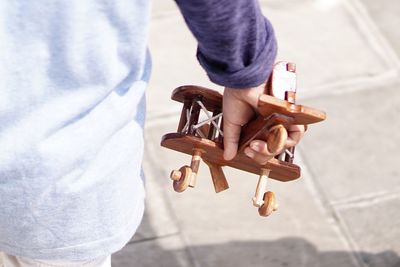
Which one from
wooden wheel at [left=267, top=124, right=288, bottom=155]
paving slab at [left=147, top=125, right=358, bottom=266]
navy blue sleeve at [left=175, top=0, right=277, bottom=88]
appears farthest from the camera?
paving slab at [left=147, top=125, right=358, bottom=266]

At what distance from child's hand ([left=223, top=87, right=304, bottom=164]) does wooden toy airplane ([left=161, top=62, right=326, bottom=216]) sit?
0.01m

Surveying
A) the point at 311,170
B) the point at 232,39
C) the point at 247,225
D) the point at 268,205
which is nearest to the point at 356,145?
the point at 311,170

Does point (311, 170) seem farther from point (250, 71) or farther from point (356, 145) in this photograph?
point (250, 71)

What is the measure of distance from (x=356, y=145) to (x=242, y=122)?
125cm

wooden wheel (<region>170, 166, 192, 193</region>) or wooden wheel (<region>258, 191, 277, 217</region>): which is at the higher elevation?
wooden wheel (<region>170, 166, 192, 193</region>)

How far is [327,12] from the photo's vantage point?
9.50 ft

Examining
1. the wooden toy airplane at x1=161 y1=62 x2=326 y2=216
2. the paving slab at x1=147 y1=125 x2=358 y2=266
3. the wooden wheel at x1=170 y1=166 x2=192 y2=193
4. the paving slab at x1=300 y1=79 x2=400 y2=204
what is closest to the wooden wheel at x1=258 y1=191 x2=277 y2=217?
the wooden toy airplane at x1=161 y1=62 x2=326 y2=216

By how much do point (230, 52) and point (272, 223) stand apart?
1185 mm

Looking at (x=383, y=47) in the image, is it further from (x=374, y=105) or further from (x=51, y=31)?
(x=51, y=31)

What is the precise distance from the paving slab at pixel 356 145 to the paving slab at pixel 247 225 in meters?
0.08

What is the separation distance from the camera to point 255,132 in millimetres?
1284

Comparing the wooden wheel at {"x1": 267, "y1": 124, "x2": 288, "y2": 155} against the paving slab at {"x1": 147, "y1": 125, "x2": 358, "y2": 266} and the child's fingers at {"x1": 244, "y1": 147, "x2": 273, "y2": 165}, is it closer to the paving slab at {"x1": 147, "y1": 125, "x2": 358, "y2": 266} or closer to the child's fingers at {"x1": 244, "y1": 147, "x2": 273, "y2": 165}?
the child's fingers at {"x1": 244, "y1": 147, "x2": 273, "y2": 165}

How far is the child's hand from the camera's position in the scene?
1.24 meters

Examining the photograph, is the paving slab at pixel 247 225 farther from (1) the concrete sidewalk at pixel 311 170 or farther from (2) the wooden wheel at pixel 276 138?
(2) the wooden wheel at pixel 276 138
